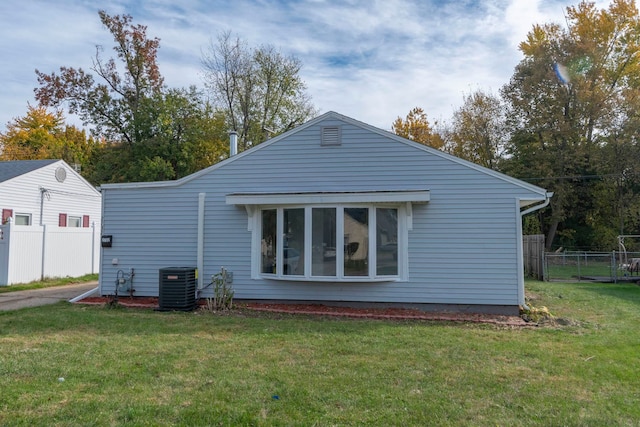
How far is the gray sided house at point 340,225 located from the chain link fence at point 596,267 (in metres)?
8.55

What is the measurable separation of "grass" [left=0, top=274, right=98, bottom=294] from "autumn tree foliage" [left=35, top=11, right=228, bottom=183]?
7987 millimetres

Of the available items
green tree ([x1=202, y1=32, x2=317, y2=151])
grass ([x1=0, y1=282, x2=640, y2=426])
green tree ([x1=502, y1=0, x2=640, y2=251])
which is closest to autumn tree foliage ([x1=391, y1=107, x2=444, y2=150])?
green tree ([x1=502, y1=0, x2=640, y2=251])

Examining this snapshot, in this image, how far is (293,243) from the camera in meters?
8.83

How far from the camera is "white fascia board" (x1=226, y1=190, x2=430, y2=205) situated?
328 inches

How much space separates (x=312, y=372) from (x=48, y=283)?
476 inches

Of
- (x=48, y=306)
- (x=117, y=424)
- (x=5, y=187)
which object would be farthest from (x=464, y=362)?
(x=5, y=187)

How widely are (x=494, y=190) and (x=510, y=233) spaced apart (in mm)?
894

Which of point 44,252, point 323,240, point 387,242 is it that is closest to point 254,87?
point 44,252

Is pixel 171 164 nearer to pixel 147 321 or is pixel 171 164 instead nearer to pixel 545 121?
pixel 147 321

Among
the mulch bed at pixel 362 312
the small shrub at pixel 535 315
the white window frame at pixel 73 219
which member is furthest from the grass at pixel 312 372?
the white window frame at pixel 73 219

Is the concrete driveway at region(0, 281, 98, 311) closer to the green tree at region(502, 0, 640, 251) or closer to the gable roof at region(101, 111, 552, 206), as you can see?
the gable roof at region(101, 111, 552, 206)

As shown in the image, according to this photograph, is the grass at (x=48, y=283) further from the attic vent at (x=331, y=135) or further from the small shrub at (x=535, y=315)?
the small shrub at (x=535, y=315)

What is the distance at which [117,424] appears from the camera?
338 cm

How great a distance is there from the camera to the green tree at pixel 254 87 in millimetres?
26438
